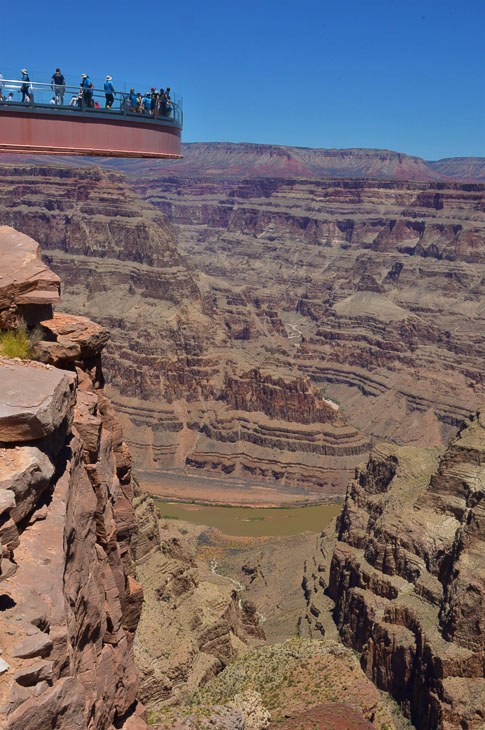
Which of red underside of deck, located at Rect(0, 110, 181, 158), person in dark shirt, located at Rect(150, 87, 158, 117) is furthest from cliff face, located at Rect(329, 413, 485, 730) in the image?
person in dark shirt, located at Rect(150, 87, 158, 117)

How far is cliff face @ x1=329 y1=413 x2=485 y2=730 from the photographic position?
43344mm

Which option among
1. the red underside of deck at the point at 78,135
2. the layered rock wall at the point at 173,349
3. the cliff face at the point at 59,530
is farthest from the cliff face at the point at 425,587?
the layered rock wall at the point at 173,349

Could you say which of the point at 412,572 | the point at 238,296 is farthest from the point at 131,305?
the point at 412,572

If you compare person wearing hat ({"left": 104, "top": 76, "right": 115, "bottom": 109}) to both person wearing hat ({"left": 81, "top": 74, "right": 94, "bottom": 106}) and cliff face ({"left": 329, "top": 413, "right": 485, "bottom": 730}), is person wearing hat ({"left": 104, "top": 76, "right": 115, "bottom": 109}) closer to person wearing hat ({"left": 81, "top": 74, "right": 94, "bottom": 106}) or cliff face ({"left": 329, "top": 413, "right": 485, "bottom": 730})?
person wearing hat ({"left": 81, "top": 74, "right": 94, "bottom": 106})

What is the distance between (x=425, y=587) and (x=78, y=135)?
3366cm

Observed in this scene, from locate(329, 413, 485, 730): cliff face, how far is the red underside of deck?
28.8m

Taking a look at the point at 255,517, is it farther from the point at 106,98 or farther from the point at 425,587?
the point at 106,98

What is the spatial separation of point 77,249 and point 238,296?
119 feet

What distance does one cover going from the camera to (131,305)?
158 m

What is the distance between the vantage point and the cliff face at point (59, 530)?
10.3 m

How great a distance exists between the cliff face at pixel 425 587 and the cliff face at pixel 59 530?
92.9ft

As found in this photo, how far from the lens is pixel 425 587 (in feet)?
163

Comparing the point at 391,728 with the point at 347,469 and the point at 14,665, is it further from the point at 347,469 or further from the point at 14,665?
the point at 347,469

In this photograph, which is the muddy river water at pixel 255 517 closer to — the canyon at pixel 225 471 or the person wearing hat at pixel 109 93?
the canyon at pixel 225 471
